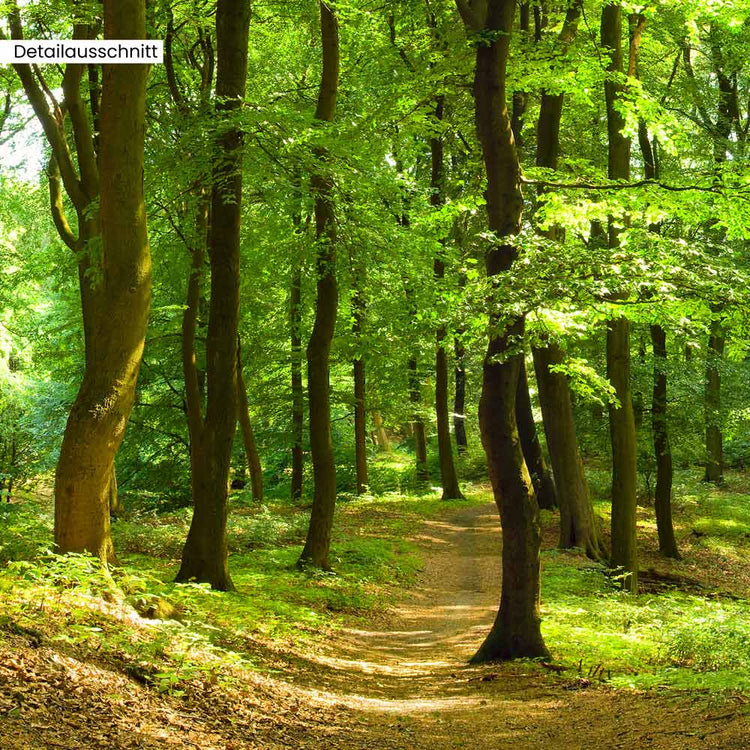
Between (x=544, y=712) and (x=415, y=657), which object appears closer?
(x=544, y=712)

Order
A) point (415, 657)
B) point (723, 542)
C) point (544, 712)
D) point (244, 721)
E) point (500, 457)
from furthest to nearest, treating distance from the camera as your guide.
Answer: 1. point (723, 542)
2. point (415, 657)
3. point (500, 457)
4. point (544, 712)
5. point (244, 721)

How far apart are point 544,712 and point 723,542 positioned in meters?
14.6

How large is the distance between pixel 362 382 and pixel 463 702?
14929mm

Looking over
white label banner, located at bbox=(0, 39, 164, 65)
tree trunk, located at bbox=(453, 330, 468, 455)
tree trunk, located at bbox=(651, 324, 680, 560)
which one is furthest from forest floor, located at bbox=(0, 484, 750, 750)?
tree trunk, located at bbox=(453, 330, 468, 455)

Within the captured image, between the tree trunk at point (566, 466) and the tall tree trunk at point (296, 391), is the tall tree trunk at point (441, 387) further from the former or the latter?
the tall tree trunk at point (296, 391)

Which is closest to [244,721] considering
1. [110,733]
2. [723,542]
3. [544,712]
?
[110,733]

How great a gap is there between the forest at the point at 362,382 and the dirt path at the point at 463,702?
0.18 feet

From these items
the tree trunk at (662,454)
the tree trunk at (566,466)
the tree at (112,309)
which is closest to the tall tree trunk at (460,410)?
the tree trunk at (662,454)

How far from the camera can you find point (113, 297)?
6.16m

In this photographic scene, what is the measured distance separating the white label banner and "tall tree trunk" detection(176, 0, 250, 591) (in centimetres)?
94

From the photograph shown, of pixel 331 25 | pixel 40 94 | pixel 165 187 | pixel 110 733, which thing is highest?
pixel 331 25

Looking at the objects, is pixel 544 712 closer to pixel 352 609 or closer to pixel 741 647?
pixel 741 647

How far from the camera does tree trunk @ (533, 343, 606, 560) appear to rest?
578 inches

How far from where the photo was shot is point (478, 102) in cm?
831
